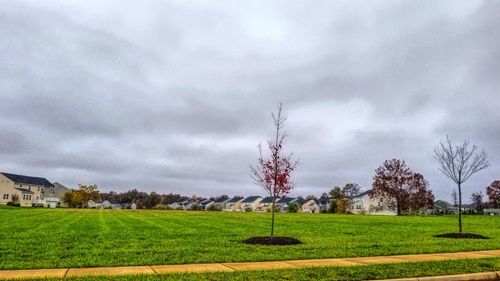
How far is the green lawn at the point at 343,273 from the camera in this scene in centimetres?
930

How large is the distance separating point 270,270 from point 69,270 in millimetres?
4617

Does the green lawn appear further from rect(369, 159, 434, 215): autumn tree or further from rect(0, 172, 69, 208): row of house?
rect(0, 172, 69, 208): row of house

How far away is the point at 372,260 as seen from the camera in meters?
12.3

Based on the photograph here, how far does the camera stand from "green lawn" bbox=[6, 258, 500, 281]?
30.5 feet

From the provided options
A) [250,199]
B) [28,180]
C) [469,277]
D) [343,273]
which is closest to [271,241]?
[343,273]

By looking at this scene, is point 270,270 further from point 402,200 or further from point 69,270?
point 402,200

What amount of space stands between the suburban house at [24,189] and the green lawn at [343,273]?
368 ft

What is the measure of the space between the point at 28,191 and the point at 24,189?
5.20 feet

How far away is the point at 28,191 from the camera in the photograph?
120250mm

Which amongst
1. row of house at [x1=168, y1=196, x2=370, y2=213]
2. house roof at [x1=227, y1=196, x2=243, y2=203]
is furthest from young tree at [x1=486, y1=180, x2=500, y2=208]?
house roof at [x1=227, y1=196, x2=243, y2=203]

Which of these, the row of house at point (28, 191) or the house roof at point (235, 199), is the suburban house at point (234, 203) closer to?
the house roof at point (235, 199)

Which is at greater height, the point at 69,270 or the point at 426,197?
the point at 426,197

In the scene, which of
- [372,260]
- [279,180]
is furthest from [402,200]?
[372,260]

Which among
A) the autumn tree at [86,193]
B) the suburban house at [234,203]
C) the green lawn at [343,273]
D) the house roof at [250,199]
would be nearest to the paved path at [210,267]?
the green lawn at [343,273]
